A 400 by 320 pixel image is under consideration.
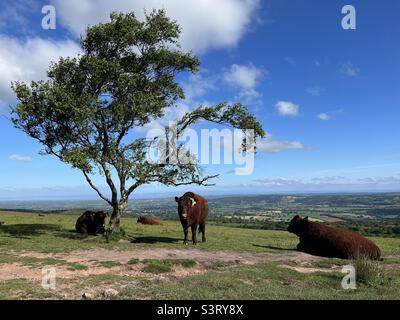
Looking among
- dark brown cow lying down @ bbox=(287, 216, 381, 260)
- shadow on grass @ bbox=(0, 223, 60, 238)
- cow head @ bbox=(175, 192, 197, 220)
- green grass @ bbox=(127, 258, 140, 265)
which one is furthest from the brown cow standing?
shadow on grass @ bbox=(0, 223, 60, 238)

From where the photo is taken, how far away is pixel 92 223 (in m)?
31.1

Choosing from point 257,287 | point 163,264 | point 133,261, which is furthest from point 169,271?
point 257,287

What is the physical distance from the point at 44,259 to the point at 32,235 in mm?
10330

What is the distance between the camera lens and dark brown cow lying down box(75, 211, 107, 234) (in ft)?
102

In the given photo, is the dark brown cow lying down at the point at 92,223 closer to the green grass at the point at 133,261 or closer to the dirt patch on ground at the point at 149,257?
the dirt patch on ground at the point at 149,257

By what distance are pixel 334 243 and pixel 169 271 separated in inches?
428

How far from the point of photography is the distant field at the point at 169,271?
13633 mm

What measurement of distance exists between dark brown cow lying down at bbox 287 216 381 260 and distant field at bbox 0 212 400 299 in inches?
48.4

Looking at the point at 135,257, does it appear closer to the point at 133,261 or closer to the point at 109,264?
the point at 133,261

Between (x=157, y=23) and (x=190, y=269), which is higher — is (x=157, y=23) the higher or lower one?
the higher one

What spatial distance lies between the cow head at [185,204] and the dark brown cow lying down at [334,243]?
7.29m

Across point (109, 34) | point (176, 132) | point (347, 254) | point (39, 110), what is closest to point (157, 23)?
point (109, 34)

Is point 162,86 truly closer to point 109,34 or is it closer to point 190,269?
point 109,34

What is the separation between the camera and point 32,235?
28.4 metres
